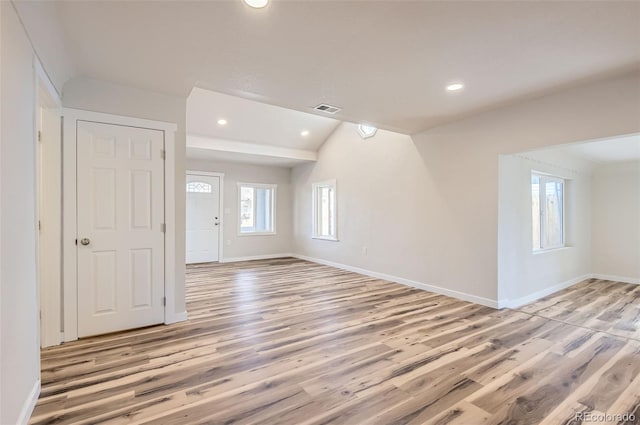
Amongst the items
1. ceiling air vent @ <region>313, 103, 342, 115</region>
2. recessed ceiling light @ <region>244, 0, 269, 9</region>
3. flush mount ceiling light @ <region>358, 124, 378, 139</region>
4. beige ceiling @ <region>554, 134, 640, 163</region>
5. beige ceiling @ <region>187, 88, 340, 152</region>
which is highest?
beige ceiling @ <region>187, 88, 340, 152</region>

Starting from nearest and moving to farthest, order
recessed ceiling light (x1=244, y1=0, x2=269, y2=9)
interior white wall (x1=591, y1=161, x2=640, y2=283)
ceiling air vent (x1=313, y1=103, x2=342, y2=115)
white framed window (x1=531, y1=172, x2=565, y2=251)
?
1. recessed ceiling light (x1=244, y1=0, x2=269, y2=9)
2. ceiling air vent (x1=313, y1=103, x2=342, y2=115)
3. white framed window (x1=531, y1=172, x2=565, y2=251)
4. interior white wall (x1=591, y1=161, x2=640, y2=283)

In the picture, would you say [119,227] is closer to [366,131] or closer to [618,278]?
[366,131]

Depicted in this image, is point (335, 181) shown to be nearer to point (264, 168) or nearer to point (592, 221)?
point (264, 168)

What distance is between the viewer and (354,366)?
2.40 m

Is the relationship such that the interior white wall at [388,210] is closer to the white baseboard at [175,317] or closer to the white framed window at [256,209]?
the white framed window at [256,209]

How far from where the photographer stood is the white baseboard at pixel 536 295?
3.87 m

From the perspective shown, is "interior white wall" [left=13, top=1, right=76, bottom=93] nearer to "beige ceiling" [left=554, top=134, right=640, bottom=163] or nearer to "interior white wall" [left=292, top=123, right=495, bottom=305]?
"interior white wall" [left=292, top=123, right=495, bottom=305]

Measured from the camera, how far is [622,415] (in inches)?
72.6

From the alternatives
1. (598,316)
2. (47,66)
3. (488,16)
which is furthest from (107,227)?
(598,316)

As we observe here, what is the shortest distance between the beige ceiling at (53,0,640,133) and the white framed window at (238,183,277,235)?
4688mm

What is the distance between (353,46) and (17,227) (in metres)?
2.42

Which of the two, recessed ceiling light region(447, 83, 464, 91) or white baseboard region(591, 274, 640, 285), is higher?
recessed ceiling light region(447, 83, 464, 91)

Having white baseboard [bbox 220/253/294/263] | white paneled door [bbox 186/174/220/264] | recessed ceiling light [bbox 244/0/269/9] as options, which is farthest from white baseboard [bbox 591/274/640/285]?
white paneled door [bbox 186/174/220/264]

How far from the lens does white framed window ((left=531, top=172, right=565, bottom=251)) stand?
4.71 meters
